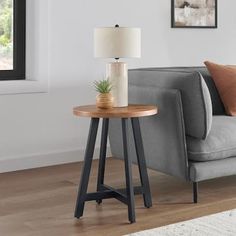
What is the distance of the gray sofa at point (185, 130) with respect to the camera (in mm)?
3324

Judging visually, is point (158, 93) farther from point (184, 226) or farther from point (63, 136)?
point (63, 136)

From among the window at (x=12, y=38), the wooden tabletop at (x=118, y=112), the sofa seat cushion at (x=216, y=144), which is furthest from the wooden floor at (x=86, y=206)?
the window at (x=12, y=38)

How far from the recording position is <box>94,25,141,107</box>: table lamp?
3061 mm

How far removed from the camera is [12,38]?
4355 mm

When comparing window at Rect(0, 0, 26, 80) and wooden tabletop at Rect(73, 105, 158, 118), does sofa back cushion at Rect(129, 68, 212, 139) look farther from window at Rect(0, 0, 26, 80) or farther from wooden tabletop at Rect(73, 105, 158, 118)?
window at Rect(0, 0, 26, 80)

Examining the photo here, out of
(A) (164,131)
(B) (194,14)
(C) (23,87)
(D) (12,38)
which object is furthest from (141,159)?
(B) (194,14)

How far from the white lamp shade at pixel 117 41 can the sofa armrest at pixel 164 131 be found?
1.38 feet

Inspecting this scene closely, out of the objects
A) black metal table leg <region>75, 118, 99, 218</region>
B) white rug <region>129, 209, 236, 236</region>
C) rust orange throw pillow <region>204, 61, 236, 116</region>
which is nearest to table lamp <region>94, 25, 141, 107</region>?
black metal table leg <region>75, 118, 99, 218</region>

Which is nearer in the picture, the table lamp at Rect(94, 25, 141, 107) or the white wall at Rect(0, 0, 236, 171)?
the table lamp at Rect(94, 25, 141, 107)

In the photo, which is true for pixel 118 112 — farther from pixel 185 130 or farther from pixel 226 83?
pixel 226 83

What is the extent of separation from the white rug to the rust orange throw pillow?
1029mm

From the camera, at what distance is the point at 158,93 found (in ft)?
11.2

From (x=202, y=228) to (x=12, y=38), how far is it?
2263 mm

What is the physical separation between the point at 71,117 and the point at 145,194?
4.80ft
